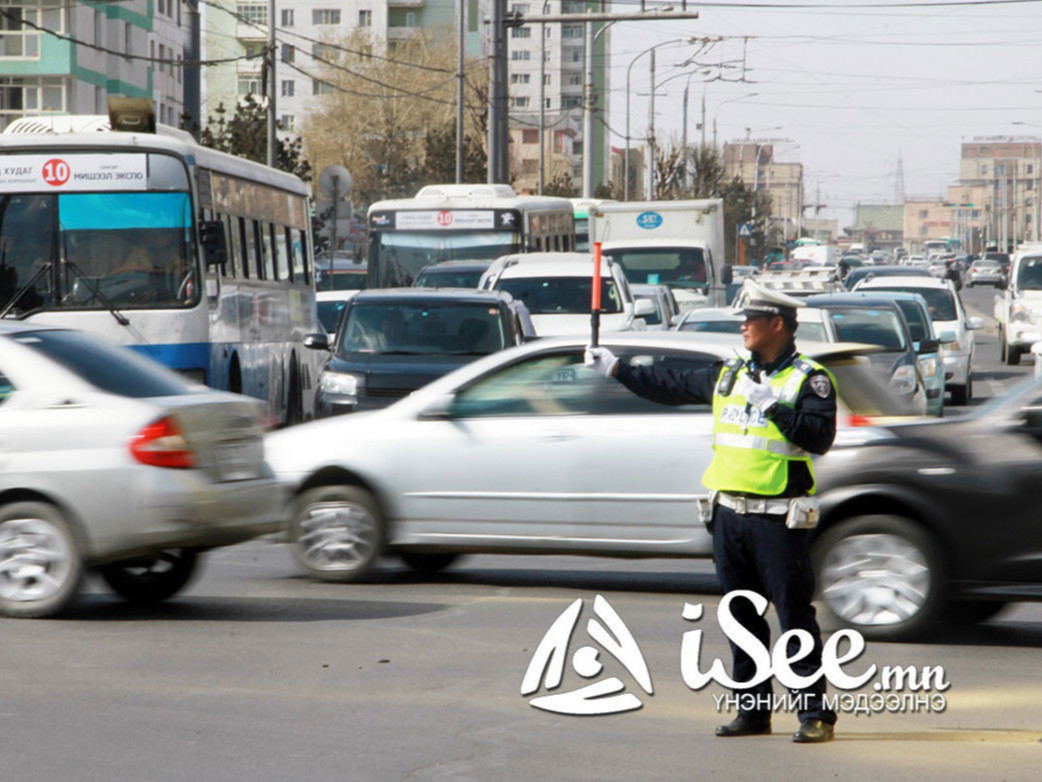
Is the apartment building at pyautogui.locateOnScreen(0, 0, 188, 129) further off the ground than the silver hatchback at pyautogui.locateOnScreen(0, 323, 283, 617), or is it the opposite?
the apartment building at pyautogui.locateOnScreen(0, 0, 188, 129)

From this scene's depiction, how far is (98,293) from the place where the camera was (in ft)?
55.0

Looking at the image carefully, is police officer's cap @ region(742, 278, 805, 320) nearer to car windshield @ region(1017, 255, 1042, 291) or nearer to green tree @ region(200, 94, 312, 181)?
car windshield @ region(1017, 255, 1042, 291)

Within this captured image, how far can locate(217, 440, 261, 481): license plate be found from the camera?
966cm

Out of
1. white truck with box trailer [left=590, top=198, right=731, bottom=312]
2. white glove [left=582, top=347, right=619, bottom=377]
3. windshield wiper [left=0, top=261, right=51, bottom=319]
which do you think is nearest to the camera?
white glove [left=582, top=347, right=619, bottom=377]

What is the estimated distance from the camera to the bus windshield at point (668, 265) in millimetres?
35531

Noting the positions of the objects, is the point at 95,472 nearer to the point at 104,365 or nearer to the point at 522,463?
the point at 104,365

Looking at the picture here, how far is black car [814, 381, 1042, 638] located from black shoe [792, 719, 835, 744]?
2400 mm

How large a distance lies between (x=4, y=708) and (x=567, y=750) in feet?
7.26

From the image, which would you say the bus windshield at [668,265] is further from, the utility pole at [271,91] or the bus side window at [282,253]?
the bus side window at [282,253]

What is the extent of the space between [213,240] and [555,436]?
289 inches

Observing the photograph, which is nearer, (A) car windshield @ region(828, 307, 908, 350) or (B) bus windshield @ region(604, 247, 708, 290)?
(A) car windshield @ region(828, 307, 908, 350)

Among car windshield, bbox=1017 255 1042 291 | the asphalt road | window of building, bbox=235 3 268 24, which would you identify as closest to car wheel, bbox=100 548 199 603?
the asphalt road

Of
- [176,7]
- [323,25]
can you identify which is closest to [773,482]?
[176,7]

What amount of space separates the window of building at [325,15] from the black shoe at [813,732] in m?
125
